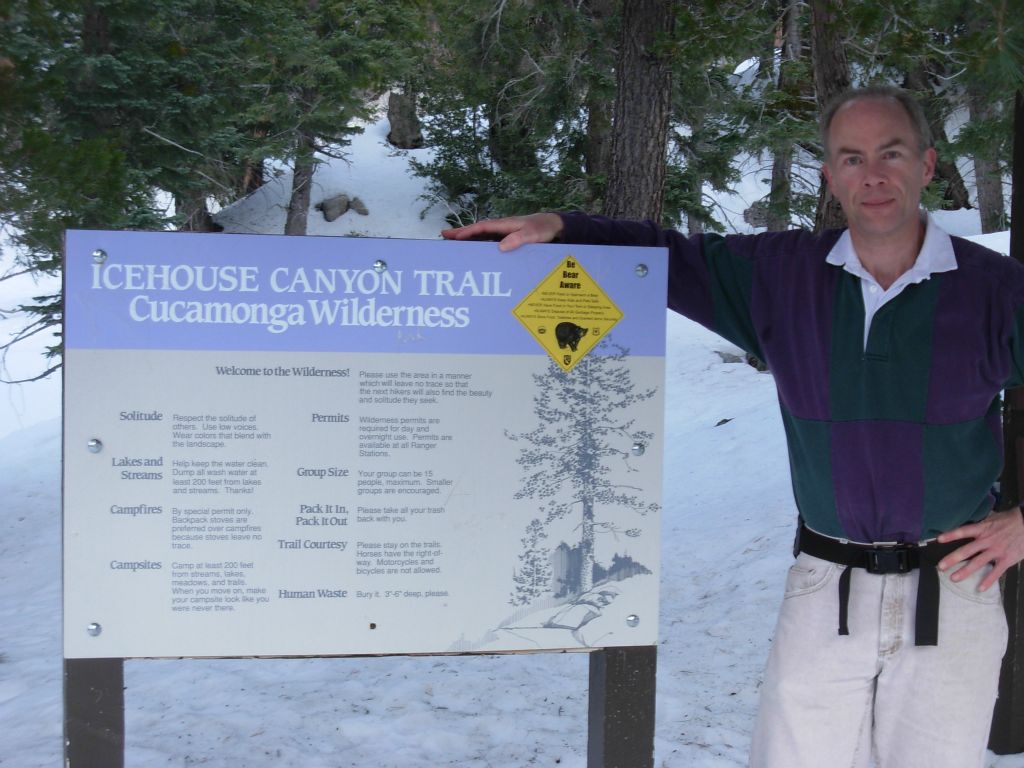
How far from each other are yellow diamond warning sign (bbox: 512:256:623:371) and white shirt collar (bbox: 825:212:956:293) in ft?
1.79

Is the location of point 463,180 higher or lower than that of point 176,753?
higher

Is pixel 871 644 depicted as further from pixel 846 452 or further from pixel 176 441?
pixel 176 441

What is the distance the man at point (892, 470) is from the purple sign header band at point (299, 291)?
0.45m

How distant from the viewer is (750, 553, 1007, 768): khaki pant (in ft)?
6.84

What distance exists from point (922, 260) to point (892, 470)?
1.57 ft

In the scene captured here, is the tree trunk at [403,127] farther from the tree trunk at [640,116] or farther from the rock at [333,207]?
the tree trunk at [640,116]

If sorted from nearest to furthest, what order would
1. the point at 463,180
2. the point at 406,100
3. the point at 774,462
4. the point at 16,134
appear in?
the point at 16,134
the point at 774,462
the point at 463,180
the point at 406,100

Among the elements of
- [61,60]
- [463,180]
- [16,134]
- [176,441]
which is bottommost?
[176,441]

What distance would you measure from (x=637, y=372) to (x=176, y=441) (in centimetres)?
114

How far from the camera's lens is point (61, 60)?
28.8 ft

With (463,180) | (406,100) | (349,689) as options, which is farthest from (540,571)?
(406,100)

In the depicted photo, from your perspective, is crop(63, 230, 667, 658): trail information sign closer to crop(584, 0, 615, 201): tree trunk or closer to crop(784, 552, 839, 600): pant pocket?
crop(784, 552, 839, 600): pant pocket

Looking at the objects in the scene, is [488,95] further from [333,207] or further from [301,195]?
[333,207]

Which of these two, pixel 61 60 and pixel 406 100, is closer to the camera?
pixel 61 60
